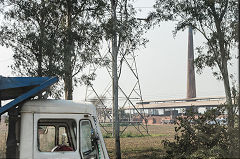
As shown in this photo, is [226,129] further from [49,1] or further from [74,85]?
[49,1]

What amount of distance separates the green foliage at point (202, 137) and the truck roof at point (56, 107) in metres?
6.89

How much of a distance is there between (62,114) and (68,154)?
85 cm

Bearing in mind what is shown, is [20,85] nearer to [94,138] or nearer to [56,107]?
[56,107]

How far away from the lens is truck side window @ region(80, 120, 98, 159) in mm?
7191

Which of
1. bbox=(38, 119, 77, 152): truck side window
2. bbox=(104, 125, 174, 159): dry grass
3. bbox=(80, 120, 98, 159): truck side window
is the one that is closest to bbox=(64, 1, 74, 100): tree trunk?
bbox=(104, 125, 174, 159): dry grass

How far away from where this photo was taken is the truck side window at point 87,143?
23.6 ft

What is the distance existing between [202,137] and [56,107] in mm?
8061

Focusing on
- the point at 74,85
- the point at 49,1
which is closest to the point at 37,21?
the point at 49,1

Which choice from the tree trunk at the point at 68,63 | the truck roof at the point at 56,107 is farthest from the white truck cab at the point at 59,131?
the tree trunk at the point at 68,63

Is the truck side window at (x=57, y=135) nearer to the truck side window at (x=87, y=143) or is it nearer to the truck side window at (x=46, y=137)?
the truck side window at (x=46, y=137)

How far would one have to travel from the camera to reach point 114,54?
1980 cm

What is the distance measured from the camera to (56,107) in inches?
282

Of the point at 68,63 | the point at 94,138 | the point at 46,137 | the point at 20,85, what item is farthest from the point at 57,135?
the point at 68,63

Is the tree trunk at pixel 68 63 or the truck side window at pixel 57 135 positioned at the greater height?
the tree trunk at pixel 68 63
